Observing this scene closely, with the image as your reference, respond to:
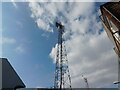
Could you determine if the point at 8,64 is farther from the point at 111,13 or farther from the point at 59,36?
the point at 111,13

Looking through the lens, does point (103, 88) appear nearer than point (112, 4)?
No

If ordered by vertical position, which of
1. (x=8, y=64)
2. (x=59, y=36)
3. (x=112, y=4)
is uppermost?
(x=59, y=36)

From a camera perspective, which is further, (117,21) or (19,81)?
(19,81)

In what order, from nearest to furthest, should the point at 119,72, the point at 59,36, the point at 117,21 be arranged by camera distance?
1. the point at 117,21
2. the point at 119,72
3. the point at 59,36

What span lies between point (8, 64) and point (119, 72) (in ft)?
105

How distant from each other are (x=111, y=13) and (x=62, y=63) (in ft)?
126

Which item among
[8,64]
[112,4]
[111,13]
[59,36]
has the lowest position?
[111,13]

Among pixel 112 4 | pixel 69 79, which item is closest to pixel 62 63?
pixel 69 79

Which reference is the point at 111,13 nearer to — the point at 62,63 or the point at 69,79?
the point at 62,63

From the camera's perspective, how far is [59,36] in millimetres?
52719

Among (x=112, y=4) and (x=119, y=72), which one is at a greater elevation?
(x=112, y=4)

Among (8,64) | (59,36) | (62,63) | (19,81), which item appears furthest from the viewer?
(59,36)

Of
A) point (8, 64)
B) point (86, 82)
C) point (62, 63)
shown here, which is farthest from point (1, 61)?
point (86, 82)

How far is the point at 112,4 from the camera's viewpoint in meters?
12.2
